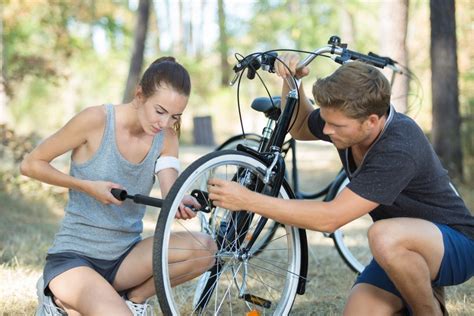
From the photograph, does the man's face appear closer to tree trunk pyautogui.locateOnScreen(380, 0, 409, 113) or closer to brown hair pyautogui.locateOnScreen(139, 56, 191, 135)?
brown hair pyautogui.locateOnScreen(139, 56, 191, 135)

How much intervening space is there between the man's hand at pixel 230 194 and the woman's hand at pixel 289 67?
0.71 m

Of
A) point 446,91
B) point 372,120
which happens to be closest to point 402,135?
point 372,120

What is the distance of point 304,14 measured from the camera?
72.9ft

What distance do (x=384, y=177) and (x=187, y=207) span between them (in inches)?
28.6

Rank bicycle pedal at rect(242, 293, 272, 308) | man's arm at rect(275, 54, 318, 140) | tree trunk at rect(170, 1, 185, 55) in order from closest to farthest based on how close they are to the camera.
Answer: bicycle pedal at rect(242, 293, 272, 308) < man's arm at rect(275, 54, 318, 140) < tree trunk at rect(170, 1, 185, 55)

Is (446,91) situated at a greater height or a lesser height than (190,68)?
lesser

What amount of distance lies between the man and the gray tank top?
481mm

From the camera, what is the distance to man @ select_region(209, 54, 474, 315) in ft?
8.45

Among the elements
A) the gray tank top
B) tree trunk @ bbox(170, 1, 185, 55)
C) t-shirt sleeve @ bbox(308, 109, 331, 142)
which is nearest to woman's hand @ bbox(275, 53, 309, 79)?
t-shirt sleeve @ bbox(308, 109, 331, 142)

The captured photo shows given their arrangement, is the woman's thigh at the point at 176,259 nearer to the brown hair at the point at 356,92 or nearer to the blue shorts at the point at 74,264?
the blue shorts at the point at 74,264

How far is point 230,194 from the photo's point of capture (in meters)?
2.54

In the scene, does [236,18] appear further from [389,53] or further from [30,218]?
[30,218]

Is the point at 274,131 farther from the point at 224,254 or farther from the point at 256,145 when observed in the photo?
the point at 256,145

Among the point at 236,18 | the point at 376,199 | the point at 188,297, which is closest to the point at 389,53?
the point at 188,297
